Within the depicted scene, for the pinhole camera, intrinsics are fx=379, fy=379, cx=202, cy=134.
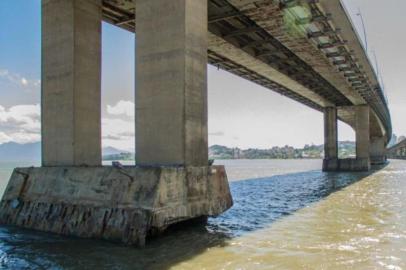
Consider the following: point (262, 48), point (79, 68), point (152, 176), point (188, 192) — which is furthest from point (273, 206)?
point (262, 48)

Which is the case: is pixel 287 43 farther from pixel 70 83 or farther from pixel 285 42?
pixel 70 83

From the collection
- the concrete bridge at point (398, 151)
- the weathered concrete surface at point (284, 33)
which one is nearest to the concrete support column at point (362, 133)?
the weathered concrete surface at point (284, 33)

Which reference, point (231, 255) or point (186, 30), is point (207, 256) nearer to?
point (231, 255)

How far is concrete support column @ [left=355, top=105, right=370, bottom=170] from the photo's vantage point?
53469 millimetres

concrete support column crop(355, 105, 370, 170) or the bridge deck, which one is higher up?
the bridge deck

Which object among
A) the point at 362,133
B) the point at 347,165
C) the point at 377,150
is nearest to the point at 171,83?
the point at 362,133

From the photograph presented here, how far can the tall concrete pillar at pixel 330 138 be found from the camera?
5666 centimetres

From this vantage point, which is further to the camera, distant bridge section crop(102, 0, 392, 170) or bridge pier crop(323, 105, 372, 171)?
bridge pier crop(323, 105, 372, 171)

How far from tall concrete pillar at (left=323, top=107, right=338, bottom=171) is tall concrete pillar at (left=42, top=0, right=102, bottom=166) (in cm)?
4795

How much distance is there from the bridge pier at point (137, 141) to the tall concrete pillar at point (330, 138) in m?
47.8

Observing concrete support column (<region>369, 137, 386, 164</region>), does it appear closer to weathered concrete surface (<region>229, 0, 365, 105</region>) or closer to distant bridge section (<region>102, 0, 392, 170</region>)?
distant bridge section (<region>102, 0, 392, 170</region>)

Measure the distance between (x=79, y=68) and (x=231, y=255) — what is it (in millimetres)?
8971

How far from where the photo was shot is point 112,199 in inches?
411

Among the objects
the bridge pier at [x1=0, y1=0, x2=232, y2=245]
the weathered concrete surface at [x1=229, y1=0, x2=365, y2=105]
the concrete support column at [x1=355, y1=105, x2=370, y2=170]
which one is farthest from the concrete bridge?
the bridge pier at [x1=0, y1=0, x2=232, y2=245]
